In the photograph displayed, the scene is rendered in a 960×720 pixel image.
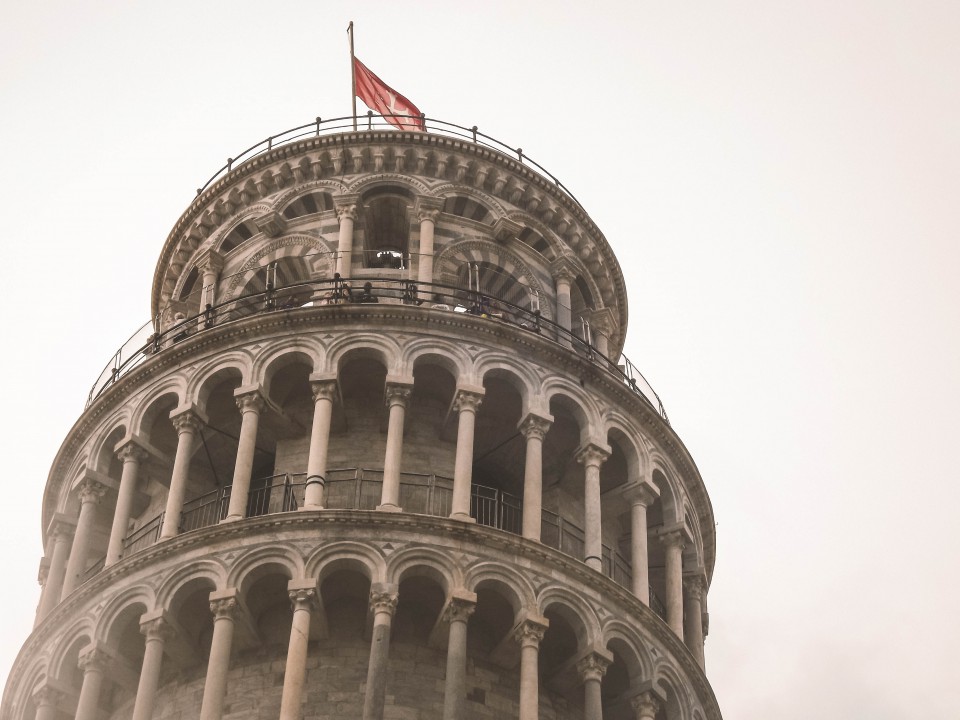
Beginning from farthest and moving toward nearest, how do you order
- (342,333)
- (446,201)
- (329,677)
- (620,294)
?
(620,294), (446,201), (342,333), (329,677)

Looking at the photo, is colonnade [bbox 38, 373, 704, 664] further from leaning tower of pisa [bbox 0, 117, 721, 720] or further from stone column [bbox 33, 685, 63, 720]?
stone column [bbox 33, 685, 63, 720]

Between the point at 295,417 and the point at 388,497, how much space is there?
4.78 m

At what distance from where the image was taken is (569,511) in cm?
3912

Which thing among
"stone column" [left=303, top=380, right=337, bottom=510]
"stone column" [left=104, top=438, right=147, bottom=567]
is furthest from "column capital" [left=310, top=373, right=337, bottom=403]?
"stone column" [left=104, top=438, right=147, bottom=567]

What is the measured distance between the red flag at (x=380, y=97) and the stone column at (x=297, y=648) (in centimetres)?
2018

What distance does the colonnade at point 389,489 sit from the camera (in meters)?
35.3

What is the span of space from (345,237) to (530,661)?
14.2 meters

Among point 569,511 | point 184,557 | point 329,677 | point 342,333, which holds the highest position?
point 342,333

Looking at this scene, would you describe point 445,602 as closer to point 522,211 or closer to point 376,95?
point 522,211

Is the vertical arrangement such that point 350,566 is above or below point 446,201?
below

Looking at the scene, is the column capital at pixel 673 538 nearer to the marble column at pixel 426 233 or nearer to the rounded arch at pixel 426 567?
the rounded arch at pixel 426 567

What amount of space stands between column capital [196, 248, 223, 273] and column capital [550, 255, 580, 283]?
29.3 feet

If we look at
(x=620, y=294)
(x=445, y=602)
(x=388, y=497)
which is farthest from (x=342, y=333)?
(x=620, y=294)

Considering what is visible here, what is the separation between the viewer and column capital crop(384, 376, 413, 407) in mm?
36938
